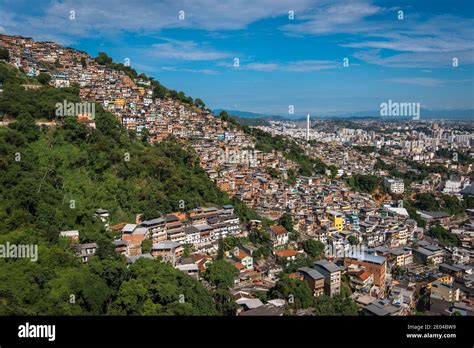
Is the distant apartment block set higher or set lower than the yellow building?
higher

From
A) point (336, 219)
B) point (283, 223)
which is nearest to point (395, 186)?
point (336, 219)

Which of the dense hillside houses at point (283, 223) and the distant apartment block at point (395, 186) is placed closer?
the dense hillside houses at point (283, 223)

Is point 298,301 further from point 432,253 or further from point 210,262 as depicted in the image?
point 432,253

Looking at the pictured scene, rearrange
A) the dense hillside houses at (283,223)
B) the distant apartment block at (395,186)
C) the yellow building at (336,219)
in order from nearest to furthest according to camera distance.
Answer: the dense hillside houses at (283,223) < the yellow building at (336,219) < the distant apartment block at (395,186)

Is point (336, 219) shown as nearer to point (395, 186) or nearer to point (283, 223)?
point (283, 223)

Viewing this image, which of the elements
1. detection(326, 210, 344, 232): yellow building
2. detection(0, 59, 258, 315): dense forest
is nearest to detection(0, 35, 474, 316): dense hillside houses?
detection(326, 210, 344, 232): yellow building

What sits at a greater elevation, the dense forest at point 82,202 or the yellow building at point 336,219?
the dense forest at point 82,202

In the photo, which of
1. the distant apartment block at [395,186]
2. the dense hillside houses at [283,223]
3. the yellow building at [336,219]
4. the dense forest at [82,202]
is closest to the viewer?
the dense forest at [82,202]

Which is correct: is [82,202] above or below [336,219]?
above

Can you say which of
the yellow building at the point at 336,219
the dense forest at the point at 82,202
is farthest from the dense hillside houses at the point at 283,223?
the dense forest at the point at 82,202

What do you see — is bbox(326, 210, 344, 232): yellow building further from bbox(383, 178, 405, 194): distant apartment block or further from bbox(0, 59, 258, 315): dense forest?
bbox(383, 178, 405, 194): distant apartment block

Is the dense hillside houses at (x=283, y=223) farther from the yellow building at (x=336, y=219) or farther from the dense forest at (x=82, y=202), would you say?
the dense forest at (x=82, y=202)

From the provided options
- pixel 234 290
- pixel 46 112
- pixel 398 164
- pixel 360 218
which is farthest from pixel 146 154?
pixel 398 164
